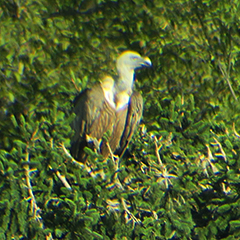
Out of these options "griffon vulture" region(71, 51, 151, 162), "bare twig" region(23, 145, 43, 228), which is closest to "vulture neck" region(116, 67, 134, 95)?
"griffon vulture" region(71, 51, 151, 162)

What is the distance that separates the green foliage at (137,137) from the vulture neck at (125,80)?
307 mm

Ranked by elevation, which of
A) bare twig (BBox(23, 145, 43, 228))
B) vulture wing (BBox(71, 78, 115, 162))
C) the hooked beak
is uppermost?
the hooked beak

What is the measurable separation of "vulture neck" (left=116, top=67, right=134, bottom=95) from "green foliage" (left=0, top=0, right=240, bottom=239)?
0.31m

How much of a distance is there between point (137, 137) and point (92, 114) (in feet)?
3.80

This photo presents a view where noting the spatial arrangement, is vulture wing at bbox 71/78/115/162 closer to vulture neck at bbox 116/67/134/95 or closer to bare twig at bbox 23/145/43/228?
vulture neck at bbox 116/67/134/95

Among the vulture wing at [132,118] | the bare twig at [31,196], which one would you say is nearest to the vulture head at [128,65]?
the vulture wing at [132,118]

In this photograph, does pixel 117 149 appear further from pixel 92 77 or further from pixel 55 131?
pixel 55 131

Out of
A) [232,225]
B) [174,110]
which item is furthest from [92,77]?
[232,225]

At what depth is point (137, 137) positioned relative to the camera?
352cm

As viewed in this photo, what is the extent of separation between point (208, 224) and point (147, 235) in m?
0.36

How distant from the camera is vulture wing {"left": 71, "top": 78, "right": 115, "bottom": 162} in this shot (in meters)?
4.46

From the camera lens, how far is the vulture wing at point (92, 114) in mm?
4465

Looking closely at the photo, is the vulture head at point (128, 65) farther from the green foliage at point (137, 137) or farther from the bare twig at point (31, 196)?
the bare twig at point (31, 196)

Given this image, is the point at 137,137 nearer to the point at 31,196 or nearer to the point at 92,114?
the point at 31,196
